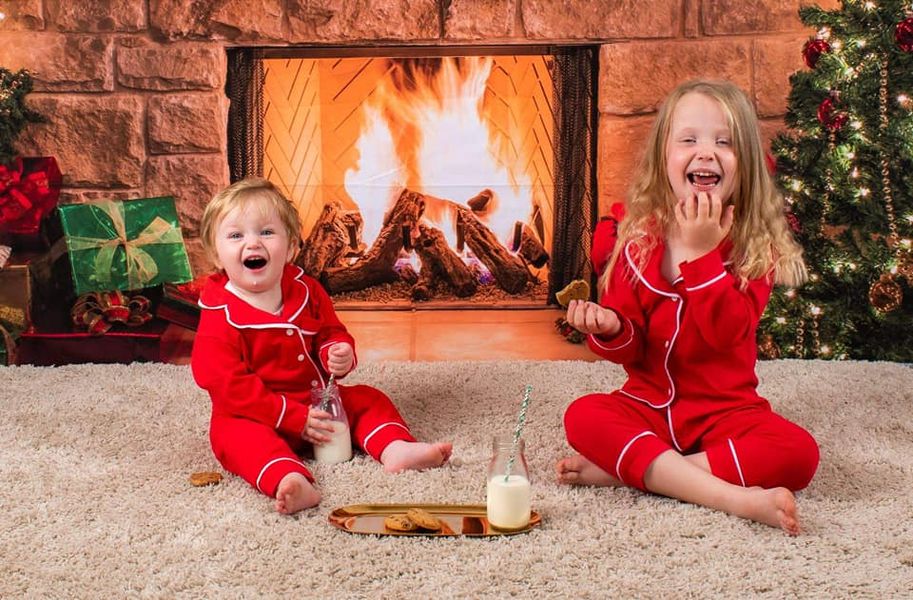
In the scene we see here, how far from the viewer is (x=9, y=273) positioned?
9.12ft

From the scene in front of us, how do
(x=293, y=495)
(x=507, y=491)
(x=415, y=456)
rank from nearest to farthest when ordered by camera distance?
(x=507, y=491)
(x=293, y=495)
(x=415, y=456)

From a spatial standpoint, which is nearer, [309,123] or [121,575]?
[121,575]

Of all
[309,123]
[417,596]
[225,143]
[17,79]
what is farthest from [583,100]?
[417,596]

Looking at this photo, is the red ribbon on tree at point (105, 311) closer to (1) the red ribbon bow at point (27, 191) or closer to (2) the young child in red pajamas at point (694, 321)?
(1) the red ribbon bow at point (27, 191)

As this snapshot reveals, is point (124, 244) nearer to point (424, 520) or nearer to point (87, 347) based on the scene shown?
point (87, 347)

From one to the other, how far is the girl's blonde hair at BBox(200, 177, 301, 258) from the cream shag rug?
0.45m

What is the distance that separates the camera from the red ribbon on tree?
9.31 ft

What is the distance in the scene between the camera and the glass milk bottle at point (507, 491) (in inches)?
59.2

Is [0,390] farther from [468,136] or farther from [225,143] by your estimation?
[468,136]

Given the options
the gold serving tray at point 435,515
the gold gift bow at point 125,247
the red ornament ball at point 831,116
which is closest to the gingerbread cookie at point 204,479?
the gold serving tray at point 435,515

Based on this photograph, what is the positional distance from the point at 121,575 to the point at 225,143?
1778mm

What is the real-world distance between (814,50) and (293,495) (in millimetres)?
1844

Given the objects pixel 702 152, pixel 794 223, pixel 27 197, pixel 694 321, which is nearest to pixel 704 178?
pixel 702 152

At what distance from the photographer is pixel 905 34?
241 cm
